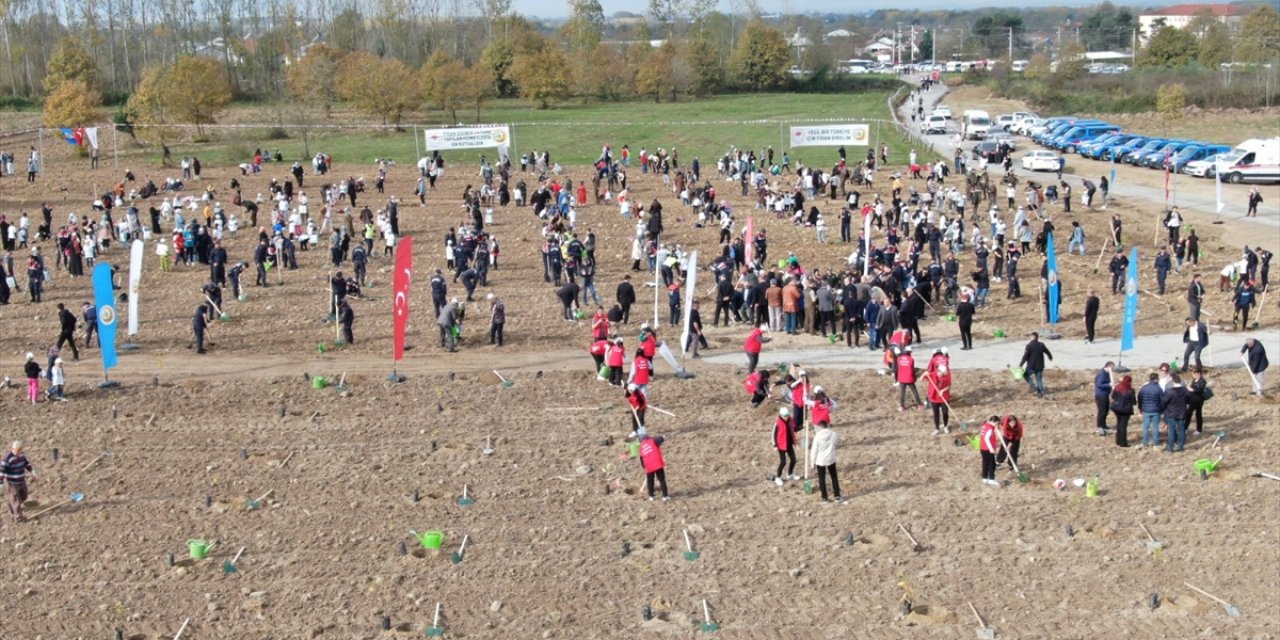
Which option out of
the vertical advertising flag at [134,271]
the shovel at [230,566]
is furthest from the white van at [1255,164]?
the shovel at [230,566]

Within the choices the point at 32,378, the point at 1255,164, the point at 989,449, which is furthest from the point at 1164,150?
the point at 32,378

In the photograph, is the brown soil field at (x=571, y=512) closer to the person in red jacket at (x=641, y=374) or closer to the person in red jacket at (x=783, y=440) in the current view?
the person in red jacket at (x=783, y=440)

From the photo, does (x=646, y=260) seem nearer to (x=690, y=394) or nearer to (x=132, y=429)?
(x=690, y=394)

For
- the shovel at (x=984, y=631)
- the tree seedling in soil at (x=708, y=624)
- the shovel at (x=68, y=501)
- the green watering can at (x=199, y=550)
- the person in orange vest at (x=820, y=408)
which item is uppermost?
the person in orange vest at (x=820, y=408)

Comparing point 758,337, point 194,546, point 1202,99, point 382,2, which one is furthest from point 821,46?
point 194,546

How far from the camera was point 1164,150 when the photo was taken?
50094mm

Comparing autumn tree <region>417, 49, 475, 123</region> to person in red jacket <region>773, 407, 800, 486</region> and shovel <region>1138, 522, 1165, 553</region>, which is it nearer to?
person in red jacket <region>773, 407, 800, 486</region>

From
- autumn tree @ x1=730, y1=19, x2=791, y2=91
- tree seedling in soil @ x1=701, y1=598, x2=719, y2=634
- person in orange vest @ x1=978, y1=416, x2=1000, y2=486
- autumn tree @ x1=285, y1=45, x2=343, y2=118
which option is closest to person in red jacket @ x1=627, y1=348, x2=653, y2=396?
person in orange vest @ x1=978, y1=416, x2=1000, y2=486

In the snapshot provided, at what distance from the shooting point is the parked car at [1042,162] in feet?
163

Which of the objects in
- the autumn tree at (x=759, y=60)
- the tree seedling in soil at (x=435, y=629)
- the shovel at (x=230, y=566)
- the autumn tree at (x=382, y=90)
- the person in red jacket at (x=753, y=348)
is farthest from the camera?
the autumn tree at (x=759, y=60)

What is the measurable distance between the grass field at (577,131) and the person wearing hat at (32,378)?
32.0m

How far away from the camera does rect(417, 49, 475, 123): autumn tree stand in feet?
237

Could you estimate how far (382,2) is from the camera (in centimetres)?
11325

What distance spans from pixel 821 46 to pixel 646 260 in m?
89.2
